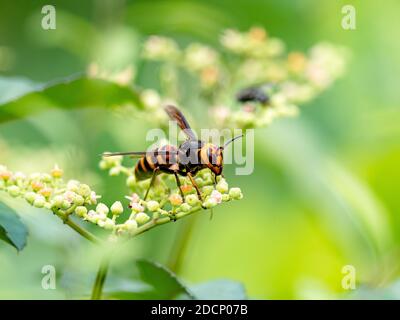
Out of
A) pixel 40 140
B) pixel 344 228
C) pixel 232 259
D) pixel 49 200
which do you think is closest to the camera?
pixel 49 200

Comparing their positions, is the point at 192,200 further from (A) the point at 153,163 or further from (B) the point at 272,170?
(B) the point at 272,170

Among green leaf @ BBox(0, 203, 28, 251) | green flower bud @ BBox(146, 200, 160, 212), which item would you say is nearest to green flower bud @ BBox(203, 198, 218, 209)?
green flower bud @ BBox(146, 200, 160, 212)

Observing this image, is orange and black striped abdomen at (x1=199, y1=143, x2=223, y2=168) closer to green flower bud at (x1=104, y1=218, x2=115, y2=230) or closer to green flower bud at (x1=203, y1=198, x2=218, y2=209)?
green flower bud at (x1=203, y1=198, x2=218, y2=209)

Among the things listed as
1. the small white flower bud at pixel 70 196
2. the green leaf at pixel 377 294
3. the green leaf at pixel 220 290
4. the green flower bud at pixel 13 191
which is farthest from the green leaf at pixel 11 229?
the green leaf at pixel 377 294

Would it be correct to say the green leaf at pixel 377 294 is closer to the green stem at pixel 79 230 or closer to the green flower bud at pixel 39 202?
the green stem at pixel 79 230
